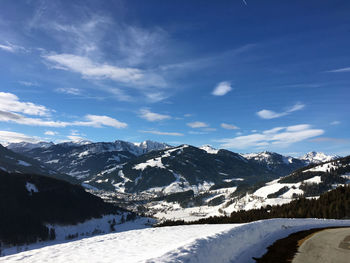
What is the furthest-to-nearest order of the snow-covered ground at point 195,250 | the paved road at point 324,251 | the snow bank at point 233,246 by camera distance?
1. the paved road at point 324,251
2. the snow-covered ground at point 195,250
3. the snow bank at point 233,246

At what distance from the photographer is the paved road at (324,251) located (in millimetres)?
16188

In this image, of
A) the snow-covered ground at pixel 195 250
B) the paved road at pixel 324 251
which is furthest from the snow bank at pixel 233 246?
the paved road at pixel 324 251

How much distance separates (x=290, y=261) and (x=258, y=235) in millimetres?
7772

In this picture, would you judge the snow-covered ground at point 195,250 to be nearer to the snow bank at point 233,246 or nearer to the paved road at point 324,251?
the snow bank at point 233,246

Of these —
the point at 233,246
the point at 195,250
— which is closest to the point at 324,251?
the point at 233,246

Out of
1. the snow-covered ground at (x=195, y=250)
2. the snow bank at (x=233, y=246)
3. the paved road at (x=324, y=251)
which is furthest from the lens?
the paved road at (x=324, y=251)

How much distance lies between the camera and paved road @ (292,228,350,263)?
1619 centimetres

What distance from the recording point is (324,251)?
59.9 ft

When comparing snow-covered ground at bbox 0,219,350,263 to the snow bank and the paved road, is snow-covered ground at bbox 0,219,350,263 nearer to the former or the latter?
the snow bank

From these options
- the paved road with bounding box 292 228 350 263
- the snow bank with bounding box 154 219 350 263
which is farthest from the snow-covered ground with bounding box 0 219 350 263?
the paved road with bounding box 292 228 350 263

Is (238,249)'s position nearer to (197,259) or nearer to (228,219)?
(197,259)

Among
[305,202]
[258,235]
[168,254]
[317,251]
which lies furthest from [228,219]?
[168,254]

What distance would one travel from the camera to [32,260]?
70.3ft

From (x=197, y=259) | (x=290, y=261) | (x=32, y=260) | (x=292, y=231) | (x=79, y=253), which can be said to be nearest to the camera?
(x=197, y=259)
